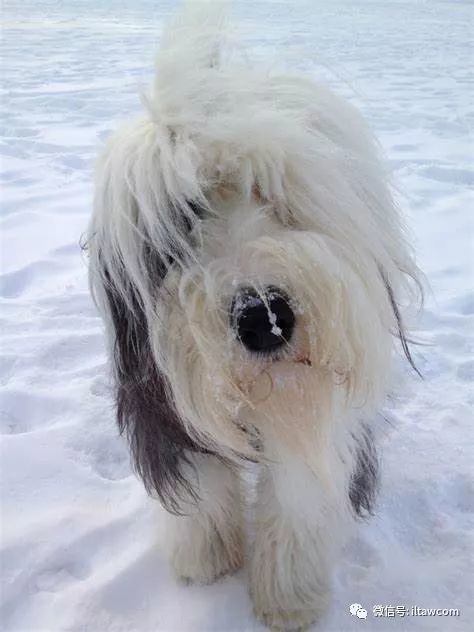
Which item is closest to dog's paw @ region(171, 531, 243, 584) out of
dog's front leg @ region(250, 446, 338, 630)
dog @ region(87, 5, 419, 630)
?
dog's front leg @ region(250, 446, 338, 630)

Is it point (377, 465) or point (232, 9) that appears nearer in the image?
point (232, 9)

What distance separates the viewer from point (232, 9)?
154 centimetres

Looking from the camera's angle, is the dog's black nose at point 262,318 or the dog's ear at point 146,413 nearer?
the dog's black nose at point 262,318

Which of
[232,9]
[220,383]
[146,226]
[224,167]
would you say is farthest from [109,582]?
[232,9]

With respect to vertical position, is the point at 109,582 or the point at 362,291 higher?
the point at 362,291

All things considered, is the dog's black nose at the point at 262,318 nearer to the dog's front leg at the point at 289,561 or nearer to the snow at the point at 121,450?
the dog's front leg at the point at 289,561

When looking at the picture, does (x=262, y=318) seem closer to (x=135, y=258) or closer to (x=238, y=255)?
(x=238, y=255)

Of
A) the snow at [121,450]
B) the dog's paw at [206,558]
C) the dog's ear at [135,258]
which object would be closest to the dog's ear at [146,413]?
the dog's ear at [135,258]

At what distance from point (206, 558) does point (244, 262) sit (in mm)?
923

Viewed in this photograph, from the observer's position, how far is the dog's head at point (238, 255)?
4.06ft

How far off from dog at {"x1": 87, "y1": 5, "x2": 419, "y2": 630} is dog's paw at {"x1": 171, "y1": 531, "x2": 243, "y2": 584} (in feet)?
1.28

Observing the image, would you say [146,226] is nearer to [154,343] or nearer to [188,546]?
[154,343]

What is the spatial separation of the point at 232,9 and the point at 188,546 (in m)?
1.32

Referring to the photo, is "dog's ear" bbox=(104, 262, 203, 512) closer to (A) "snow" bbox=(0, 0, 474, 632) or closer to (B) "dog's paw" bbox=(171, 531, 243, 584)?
(B) "dog's paw" bbox=(171, 531, 243, 584)
